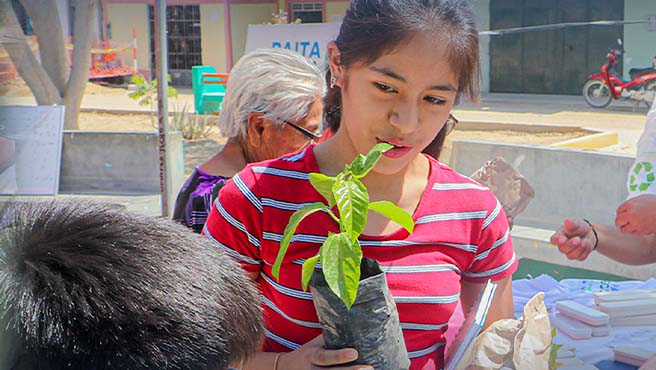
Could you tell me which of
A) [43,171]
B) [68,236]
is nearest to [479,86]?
[68,236]

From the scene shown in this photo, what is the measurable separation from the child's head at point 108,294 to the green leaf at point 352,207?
0.64ft

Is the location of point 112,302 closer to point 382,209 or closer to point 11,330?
point 11,330

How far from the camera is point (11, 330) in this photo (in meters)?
0.79

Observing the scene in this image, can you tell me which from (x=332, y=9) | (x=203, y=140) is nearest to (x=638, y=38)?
(x=332, y=9)

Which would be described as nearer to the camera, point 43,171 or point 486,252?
point 486,252

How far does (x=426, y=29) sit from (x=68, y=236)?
78 centimetres

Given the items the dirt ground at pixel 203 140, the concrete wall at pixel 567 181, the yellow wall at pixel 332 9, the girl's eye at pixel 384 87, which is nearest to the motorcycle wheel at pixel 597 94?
the dirt ground at pixel 203 140

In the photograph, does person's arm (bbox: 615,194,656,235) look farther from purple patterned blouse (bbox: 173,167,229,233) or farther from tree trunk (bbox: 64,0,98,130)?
tree trunk (bbox: 64,0,98,130)

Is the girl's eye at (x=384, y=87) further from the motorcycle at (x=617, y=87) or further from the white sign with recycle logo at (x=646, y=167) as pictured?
the motorcycle at (x=617, y=87)

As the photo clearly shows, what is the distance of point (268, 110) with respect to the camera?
93.4 inches

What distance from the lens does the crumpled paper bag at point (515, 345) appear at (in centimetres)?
143

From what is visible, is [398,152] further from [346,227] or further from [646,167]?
[646,167]

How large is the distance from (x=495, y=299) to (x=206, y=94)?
12.7m

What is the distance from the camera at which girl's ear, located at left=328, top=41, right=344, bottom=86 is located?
59.1 inches
